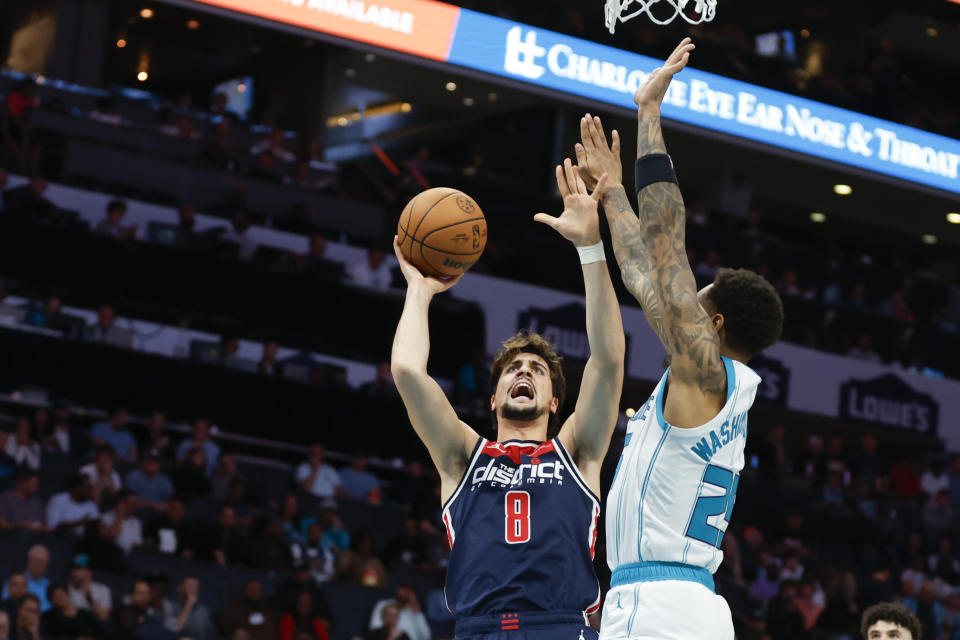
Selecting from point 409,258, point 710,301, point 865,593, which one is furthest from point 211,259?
point 710,301

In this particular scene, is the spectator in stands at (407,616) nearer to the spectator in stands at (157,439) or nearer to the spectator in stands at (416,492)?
the spectator in stands at (416,492)

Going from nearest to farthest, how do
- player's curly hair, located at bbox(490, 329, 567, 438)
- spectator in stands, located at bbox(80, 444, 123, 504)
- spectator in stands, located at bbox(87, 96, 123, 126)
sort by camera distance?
player's curly hair, located at bbox(490, 329, 567, 438), spectator in stands, located at bbox(80, 444, 123, 504), spectator in stands, located at bbox(87, 96, 123, 126)

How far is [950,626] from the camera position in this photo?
1529 cm

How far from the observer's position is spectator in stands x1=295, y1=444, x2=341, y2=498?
1412cm

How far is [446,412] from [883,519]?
1447cm

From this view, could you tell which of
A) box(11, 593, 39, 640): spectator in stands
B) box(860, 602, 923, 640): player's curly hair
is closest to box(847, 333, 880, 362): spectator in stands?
box(11, 593, 39, 640): spectator in stands

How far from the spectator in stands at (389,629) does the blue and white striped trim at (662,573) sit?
7933 millimetres

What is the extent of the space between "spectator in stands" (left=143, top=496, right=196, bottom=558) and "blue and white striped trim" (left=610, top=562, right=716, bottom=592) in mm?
8434

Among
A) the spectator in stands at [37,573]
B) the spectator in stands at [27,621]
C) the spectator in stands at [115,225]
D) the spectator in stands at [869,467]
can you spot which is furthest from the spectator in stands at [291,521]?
the spectator in stands at [869,467]

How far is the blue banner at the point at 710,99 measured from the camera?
41.4ft

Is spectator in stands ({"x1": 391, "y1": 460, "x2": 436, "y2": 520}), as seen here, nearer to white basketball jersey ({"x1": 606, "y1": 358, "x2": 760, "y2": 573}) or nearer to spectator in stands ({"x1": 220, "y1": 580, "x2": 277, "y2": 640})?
spectator in stands ({"x1": 220, "y1": 580, "x2": 277, "y2": 640})

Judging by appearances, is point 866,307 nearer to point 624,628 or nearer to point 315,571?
point 315,571

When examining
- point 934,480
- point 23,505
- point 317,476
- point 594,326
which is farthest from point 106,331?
point 934,480

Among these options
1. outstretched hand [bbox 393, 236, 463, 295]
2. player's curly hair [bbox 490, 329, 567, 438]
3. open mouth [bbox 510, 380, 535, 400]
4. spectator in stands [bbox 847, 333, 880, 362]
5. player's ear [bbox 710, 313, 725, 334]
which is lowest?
open mouth [bbox 510, 380, 535, 400]
